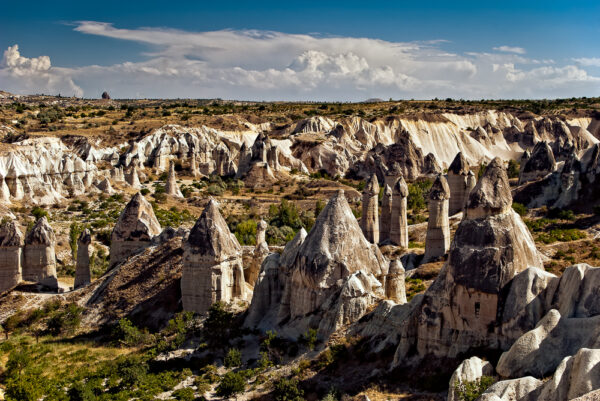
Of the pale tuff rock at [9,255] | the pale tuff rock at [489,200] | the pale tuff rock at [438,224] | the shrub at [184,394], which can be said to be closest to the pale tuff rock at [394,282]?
the pale tuff rock at [489,200]

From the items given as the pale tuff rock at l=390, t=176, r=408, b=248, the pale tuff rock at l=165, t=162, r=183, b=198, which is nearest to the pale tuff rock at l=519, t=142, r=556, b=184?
the pale tuff rock at l=390, t=176, r=408, b=248

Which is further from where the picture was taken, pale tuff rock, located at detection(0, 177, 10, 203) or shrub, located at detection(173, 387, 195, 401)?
pale tuff rock, located at detection(0, 177, 10, 203)

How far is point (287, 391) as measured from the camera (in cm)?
1389

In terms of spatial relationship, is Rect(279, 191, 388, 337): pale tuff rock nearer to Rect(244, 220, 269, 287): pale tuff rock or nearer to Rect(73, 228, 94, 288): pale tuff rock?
Rect(244, 220, 269, 287): pale tuff rock

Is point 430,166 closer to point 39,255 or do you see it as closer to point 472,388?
point 39,255

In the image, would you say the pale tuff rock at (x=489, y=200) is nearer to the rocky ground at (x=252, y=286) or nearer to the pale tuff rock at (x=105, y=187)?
the rocky ground at (x=252, y=286)

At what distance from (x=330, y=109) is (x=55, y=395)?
97.2 m

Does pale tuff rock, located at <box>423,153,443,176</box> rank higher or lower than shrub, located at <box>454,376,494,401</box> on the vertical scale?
higher

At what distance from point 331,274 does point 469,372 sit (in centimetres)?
674

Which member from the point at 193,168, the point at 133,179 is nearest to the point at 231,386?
the point at 133,179

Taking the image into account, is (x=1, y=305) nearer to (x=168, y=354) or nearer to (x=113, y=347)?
(x=113, y=347)

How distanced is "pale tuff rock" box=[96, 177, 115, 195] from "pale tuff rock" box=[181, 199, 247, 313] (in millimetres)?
30428

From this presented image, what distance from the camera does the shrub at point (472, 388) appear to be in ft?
31.6

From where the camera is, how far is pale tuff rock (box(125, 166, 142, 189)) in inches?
2103
